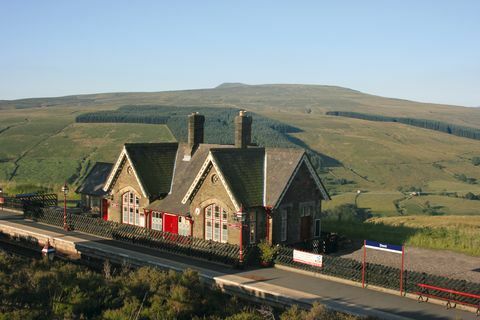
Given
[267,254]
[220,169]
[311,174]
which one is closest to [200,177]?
[220,169]

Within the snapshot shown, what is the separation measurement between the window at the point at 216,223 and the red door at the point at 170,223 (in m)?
3.25

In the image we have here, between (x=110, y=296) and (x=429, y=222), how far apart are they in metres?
39.4

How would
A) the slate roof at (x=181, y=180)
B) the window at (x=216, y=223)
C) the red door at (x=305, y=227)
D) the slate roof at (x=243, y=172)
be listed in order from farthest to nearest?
the slate roof at (x=181, y=180) → the red door at (x=305, y=227) → the window at (x=216, y=223) → the slate roof at (x=243, y=172)

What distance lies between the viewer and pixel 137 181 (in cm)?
4050

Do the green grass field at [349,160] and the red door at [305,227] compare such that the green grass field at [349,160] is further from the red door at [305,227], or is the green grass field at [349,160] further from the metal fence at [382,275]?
the metal fence at [382,275]

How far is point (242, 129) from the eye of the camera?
1496 inches

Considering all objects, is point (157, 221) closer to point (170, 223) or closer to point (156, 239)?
point (170, 223)

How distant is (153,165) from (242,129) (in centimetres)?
749

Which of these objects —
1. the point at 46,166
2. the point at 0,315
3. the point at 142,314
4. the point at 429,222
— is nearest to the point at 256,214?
the point at 142,314

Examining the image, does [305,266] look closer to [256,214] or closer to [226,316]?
[256,214]

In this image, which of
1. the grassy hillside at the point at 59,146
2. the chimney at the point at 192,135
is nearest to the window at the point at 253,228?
the chimney at the point at 192,135

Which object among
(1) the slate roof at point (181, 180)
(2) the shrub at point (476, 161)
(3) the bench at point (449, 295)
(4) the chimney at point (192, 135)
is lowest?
(2) the shrub at point (476, 161)

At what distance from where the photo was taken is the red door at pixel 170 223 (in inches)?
1521

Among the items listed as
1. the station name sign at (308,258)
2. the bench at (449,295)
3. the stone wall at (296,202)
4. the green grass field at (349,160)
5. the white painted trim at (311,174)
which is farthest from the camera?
the green grass field at (349,160)
